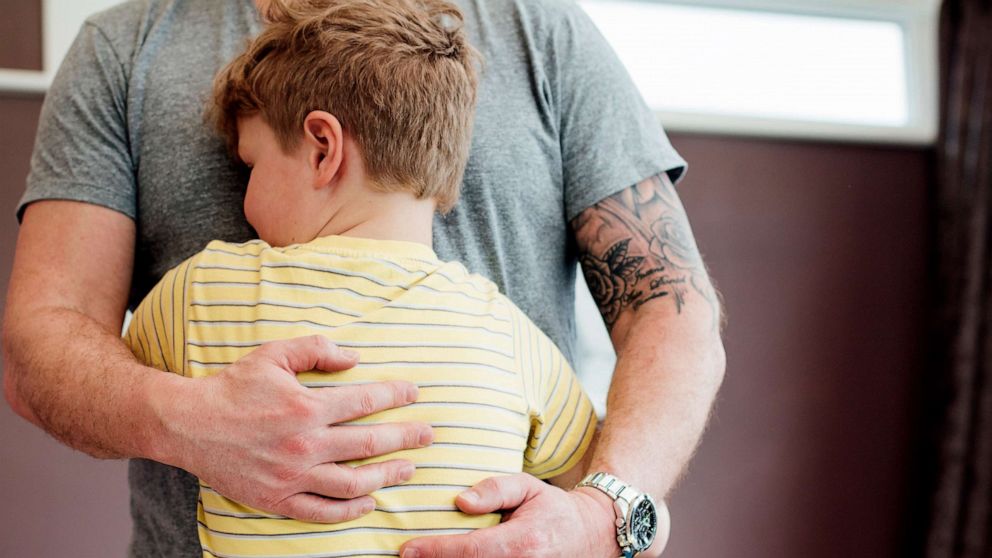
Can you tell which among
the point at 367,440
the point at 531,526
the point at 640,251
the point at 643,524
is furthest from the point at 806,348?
the point at 367,440

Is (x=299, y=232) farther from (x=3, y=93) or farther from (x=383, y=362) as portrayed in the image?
(x=3, y=93)

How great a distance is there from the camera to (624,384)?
1.27 meters

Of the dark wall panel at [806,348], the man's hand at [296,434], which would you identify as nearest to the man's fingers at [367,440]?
the man's hand at [296,434]

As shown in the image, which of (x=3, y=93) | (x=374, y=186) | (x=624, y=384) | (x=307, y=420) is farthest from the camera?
(x=3, y=93)

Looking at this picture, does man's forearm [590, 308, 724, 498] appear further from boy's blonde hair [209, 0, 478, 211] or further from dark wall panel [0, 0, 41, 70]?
dark wall panel [0, 0, 41, 70]

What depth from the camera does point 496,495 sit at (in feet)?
3.21

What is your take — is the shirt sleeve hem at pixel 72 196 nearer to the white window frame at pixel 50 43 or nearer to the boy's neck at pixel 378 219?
the boy's neck at pixel 378 219

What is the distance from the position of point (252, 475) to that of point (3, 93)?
1.70m

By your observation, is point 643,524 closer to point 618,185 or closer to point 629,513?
point 629,513

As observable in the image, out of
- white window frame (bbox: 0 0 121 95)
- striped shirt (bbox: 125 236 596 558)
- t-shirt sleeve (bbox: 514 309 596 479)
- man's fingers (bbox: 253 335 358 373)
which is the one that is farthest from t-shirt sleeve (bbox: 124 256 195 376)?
white window frame (bbox: 0 0 121 95)

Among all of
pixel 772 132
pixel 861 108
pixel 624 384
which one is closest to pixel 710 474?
pixel 772 132

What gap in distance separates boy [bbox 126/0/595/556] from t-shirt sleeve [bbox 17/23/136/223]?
184 millimetres

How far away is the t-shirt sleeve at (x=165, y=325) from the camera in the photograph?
1.03 metres

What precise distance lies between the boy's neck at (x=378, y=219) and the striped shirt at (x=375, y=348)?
3 centimetres
